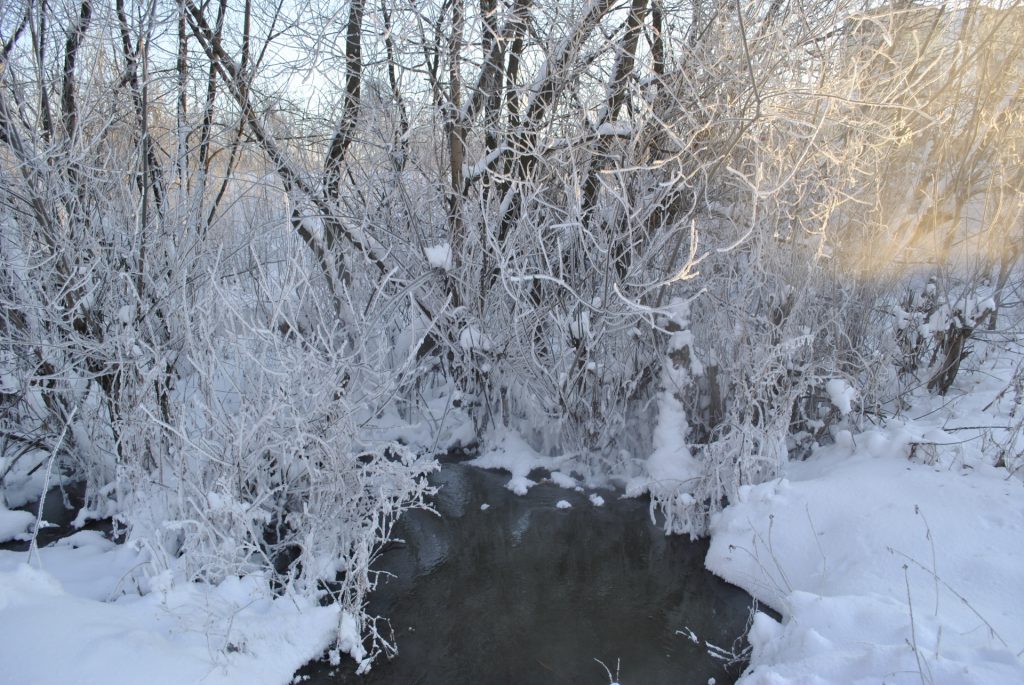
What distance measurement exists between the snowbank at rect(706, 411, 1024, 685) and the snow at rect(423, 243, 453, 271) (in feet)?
9.79

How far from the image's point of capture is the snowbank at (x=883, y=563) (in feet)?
9.71

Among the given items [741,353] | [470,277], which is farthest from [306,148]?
[741,353]

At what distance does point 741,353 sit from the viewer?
5086 mm

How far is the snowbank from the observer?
2959 mm

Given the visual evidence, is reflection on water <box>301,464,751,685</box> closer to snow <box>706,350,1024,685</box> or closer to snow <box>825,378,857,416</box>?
snow <box>706,350,1024,685</box>

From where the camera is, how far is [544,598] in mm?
4391

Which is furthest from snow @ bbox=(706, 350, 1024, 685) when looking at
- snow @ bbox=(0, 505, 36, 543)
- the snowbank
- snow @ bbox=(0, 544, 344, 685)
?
snow @ bbox=(0, 505, 36, 543)

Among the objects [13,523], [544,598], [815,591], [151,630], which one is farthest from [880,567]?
[13,523]

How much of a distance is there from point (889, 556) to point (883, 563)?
0.23 feet

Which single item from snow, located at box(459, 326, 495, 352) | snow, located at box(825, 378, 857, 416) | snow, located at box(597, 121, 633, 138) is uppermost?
snow, located at box(597, 121, 633, 138)

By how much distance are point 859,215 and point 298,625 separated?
5.07 m

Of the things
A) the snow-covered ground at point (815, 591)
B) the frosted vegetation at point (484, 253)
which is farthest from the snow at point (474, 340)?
the snow-covered ground at point (815, 591)

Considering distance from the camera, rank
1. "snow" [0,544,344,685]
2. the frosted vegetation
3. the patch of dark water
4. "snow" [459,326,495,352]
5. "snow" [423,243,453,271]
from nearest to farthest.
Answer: "snow" [0,544,344,685], the frosted vegetation, the patch of dark water, "snow" [423,243,453,271], "snow" [459,326,495,352]

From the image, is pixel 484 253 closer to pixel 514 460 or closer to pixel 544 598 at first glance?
pixel 514 460
